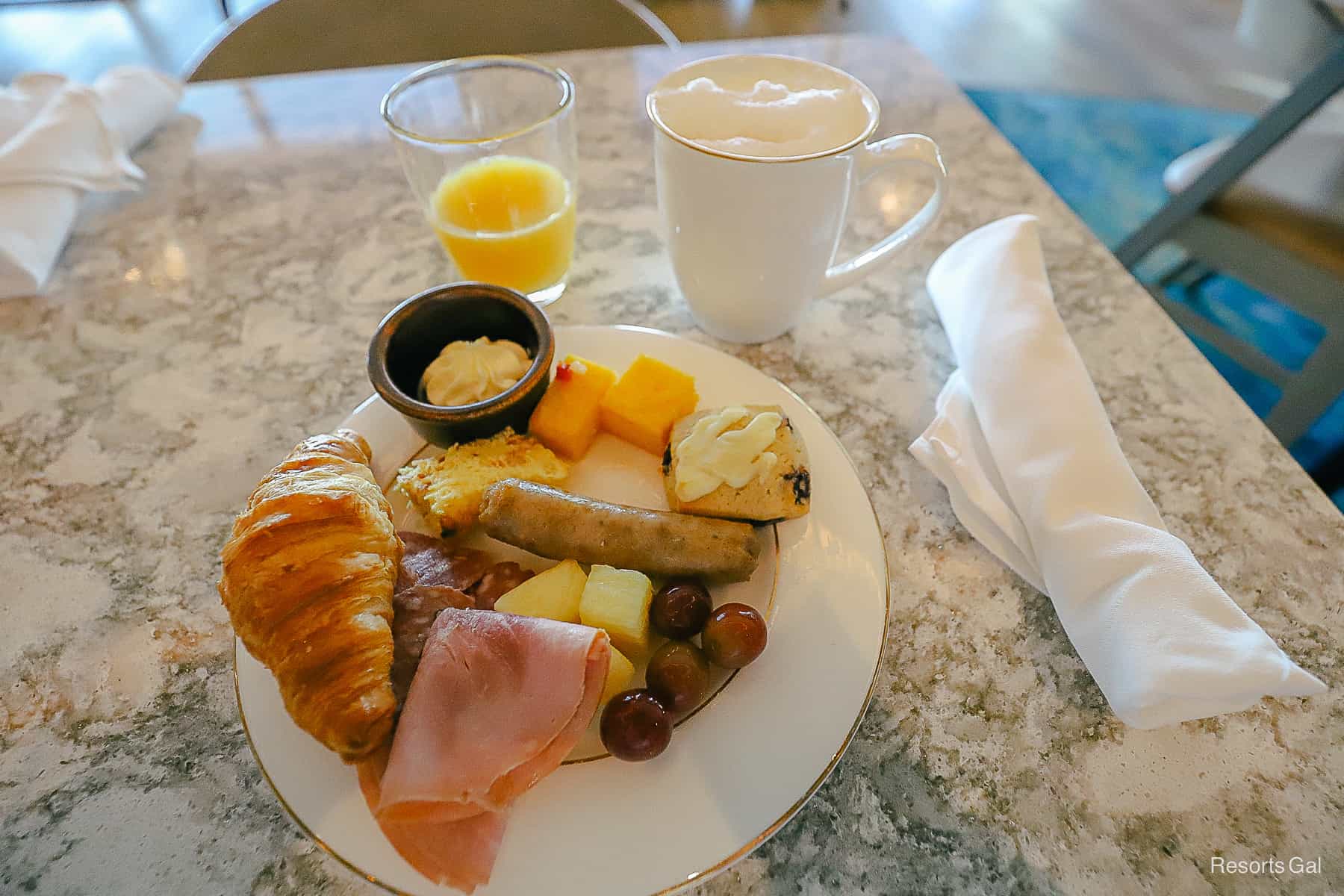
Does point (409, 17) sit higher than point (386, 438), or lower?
higher

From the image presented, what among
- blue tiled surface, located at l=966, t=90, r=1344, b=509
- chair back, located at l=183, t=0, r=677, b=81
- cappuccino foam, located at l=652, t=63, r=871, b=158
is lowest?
blue tiled surface, located at l=966, t=90, r=1344, b=509

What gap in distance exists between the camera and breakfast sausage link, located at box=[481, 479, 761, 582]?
2.78 feet

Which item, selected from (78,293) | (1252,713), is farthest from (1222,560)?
(78,293)

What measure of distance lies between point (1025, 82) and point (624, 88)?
278cm

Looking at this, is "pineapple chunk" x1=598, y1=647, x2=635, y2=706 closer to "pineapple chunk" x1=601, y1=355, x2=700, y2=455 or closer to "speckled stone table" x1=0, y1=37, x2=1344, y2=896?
"speckled stone table" x1=0, y1=37, x2=1344, y2=896

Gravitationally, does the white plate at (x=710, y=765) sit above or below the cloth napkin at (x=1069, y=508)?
below

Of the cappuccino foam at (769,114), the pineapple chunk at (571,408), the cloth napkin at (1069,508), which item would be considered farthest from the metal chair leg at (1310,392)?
the pineapple chunk at (571,408)

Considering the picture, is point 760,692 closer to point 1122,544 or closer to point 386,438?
point 1122,544

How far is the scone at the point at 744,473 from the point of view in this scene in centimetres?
89

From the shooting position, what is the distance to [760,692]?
0.77 meters

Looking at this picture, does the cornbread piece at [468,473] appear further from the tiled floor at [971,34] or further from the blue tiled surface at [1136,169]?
the tiled floor at [971,34]

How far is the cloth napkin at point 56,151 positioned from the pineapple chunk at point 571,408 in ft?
3.51

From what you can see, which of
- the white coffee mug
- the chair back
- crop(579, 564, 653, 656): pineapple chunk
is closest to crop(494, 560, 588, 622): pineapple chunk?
crop(579, 564, 653, 656): pineapple chunk

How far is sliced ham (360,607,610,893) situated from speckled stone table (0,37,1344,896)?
124mm
